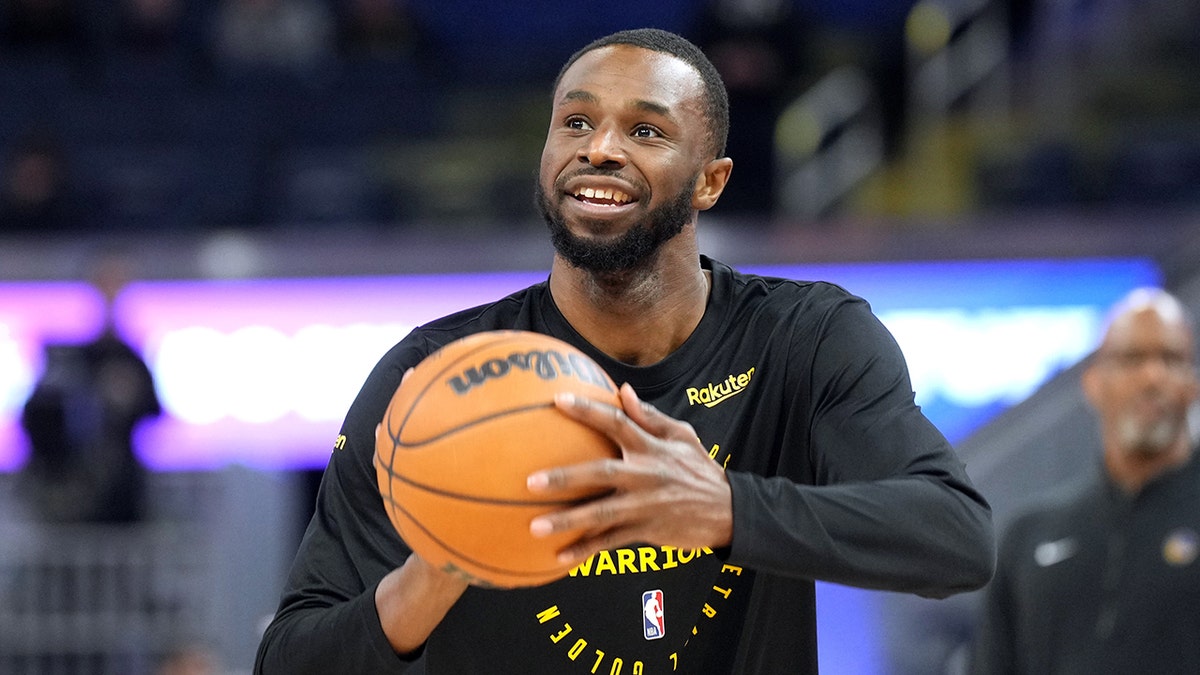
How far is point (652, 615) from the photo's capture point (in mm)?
3777

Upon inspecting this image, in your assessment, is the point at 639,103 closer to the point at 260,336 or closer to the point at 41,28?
the point at 260,336

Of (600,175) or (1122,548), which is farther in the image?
(1122,548)

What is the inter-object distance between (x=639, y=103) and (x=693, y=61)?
27 centimetres

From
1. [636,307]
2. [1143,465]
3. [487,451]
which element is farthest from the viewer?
[1143,465]

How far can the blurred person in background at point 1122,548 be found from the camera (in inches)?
224

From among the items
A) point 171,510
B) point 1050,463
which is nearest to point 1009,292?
point 1050,463

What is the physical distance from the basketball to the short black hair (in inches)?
38.7

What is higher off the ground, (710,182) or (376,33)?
(376,33)

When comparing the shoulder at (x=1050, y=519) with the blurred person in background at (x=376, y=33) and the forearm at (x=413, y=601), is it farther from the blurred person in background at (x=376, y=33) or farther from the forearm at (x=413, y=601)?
the blurred person in background at (x=376, y=33)

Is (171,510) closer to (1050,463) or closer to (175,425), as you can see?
(175,425)

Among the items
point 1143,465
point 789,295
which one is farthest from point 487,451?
point 1143,465

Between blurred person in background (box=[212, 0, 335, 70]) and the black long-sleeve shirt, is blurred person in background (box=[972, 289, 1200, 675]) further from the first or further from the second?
blurred person in background (box=[212, 0, 335, 70])

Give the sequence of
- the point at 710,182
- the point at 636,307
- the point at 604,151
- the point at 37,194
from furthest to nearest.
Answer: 1. the point at 37,194
2. the point at 710,182
3. the point at 636,307
4. the point at 604,151

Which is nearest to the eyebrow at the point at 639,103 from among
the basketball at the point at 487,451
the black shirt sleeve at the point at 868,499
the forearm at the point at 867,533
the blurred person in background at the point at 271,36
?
the black shirt sleeve at the point at 868,499
